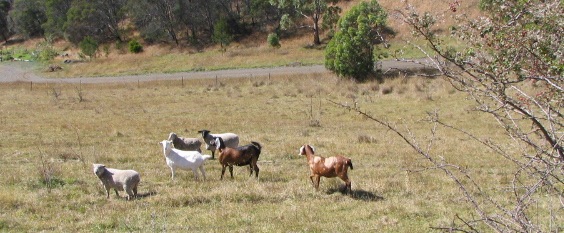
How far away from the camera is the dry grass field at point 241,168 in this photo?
981cm

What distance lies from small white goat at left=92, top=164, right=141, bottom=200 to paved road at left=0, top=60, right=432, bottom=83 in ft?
122

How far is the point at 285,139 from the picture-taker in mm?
20359

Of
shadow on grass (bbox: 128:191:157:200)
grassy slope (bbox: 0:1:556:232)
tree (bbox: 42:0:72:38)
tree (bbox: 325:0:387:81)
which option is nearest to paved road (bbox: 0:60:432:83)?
tree (bbox: 325:0:387:81)

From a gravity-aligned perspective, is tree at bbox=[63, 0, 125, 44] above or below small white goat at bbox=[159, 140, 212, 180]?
below

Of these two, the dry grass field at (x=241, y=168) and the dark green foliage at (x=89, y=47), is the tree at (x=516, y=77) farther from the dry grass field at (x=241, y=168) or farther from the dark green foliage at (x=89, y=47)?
the dark green foliage at (x=89, y=47)

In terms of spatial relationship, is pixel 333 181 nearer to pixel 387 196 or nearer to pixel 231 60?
pixel 387 196

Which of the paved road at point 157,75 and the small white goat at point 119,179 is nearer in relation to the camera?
the small white goat at point 119,179

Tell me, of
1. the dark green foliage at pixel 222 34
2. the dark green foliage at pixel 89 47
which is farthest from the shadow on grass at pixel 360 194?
the dark green foliage at pixel 89 47

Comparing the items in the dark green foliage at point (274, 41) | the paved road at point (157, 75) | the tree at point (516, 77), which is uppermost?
the tree at point (516, 77)

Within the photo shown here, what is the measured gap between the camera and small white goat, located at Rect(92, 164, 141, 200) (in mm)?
10992

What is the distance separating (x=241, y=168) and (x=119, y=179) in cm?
Result: 420

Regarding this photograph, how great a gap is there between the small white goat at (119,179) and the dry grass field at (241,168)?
10.7 inches

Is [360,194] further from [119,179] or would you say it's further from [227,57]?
[227,57]

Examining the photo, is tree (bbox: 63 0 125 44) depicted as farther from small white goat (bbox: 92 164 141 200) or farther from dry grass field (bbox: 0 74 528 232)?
small white goat (bbox: 92 164 141 200)
